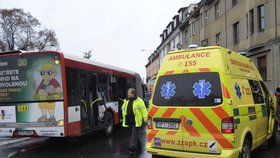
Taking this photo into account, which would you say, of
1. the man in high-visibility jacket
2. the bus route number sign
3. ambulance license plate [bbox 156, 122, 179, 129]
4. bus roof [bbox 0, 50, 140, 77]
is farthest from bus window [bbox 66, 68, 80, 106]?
ambulance license plate [bbox 156, 122, 179, 129]

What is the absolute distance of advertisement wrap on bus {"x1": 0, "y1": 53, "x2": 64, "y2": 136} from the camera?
10.1 meters

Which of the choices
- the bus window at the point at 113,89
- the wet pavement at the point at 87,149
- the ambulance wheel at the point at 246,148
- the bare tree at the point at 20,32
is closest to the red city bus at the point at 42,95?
the wet pavement at the point at 87,149

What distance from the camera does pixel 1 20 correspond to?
6169cm

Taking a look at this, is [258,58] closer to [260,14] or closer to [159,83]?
[260,14]

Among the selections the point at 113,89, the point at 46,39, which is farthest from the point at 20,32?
the point at 113,89

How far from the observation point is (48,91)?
1022cm

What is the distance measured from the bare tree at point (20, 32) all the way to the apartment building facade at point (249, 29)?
3362 cm

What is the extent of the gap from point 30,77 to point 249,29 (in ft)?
61.9

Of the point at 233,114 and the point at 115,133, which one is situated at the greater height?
the point at 233,114

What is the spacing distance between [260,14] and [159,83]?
18.8 m

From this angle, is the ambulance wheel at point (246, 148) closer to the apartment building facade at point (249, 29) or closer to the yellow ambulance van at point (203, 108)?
the yellow ambulance van at point (203, 108)

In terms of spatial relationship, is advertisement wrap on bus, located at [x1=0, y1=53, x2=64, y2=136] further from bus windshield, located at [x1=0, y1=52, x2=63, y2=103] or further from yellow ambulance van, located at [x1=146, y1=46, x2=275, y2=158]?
yellow ambulance van, located at [x1=146, y1=46, x2=275, y2=158]

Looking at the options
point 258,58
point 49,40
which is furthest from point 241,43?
point 49,40

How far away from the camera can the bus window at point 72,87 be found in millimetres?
10344
